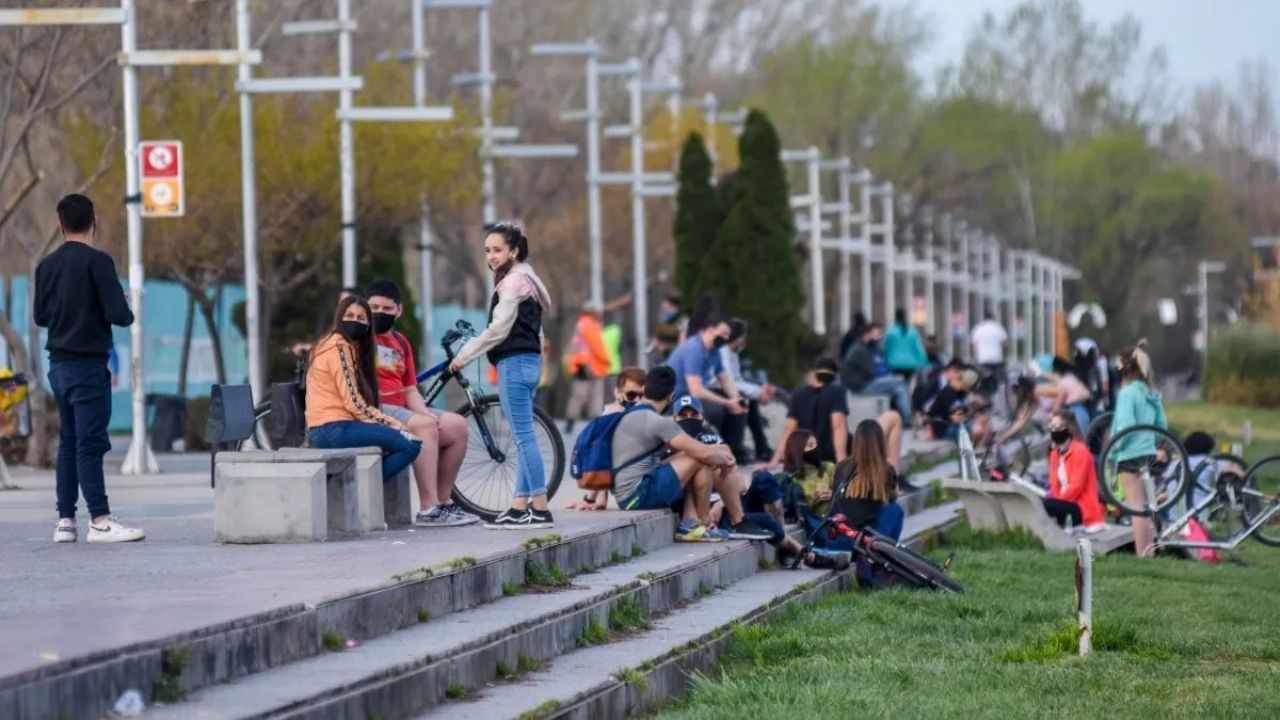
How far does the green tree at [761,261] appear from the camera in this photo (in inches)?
1496

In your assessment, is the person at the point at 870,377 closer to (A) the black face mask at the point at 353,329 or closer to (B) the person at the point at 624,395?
(B) the person at the point at 624,395

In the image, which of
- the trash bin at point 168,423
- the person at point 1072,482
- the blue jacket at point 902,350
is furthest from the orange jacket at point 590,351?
the person at point 1072,482

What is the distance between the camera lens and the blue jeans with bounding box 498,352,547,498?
14.7m

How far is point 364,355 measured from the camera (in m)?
14.4

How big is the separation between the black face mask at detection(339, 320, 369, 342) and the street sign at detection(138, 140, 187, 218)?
10.2 meters

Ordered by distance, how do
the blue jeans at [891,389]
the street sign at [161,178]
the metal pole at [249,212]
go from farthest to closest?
the blue jeans at [891,389] < the metal pole at [249,212] < the street sign at [161,178]

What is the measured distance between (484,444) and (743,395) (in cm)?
811

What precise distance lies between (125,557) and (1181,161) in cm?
11183

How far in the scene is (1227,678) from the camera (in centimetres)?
1219

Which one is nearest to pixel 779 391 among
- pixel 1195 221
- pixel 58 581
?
pixel 58 581

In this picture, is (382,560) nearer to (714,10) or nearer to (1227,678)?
(1227,678)

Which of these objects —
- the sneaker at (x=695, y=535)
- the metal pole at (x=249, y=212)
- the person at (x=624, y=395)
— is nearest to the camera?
the sneaker at (x=695, y=535)

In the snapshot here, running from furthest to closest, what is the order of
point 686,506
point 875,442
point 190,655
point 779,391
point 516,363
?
point 779,391 < point 875,442 < point 686,506 < point 516,363 < point 190,655

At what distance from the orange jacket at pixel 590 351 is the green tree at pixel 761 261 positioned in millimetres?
2398
